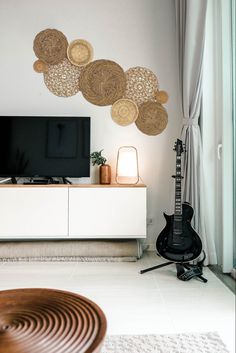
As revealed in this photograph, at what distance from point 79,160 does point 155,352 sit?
1862 millimetres

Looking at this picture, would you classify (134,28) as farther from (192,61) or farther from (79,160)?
(79,160)

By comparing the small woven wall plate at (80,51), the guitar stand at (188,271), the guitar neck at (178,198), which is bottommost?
the guitar stand at (188,271)

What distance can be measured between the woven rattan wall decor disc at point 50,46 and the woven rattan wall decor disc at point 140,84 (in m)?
0.65

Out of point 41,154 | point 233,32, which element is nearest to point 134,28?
point 41,154

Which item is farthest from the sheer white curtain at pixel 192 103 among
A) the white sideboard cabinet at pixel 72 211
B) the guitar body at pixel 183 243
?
the white sideboard cabinet at pixel 72 211

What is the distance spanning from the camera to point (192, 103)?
253 centimetres

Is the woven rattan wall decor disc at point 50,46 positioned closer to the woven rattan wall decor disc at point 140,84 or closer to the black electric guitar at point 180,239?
the woven rattan wall decor disc at point 140,84

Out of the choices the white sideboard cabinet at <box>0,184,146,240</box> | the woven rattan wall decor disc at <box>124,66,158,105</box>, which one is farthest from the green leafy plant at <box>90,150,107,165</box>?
the woven rattan wall decor disc at <box>124,66,158,105</box>

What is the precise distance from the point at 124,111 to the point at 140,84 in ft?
0.97

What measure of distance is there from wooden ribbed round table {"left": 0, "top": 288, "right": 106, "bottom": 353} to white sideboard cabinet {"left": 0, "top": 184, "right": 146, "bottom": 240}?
61.6 inches

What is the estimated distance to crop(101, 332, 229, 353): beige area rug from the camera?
1229 mm

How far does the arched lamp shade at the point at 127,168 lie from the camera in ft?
9.21

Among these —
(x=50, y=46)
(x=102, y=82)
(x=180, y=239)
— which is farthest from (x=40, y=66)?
(x=180, y=239)

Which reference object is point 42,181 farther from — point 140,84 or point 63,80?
point 140,84
